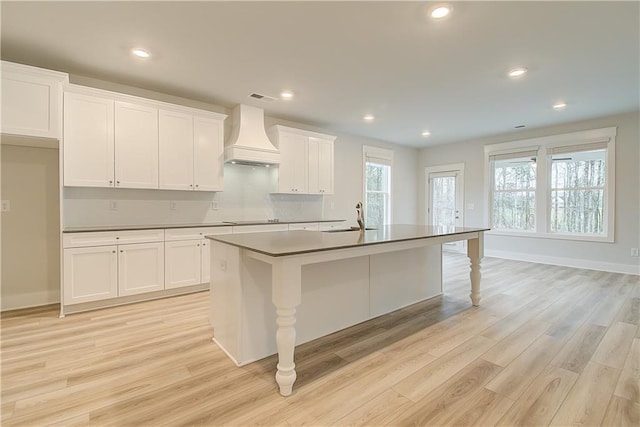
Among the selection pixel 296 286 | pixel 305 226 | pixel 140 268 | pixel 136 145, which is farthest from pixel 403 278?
pixel 136 145

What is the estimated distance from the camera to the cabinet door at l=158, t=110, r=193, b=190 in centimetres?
367

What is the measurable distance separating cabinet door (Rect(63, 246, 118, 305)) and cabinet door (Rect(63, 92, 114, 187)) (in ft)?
2.42

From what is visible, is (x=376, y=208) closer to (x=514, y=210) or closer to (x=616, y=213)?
(x=514, y=210)

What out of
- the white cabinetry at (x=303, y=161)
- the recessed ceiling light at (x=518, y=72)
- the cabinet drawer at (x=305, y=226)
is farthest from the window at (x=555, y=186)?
the cabinet drawer at (x=305, y=226)

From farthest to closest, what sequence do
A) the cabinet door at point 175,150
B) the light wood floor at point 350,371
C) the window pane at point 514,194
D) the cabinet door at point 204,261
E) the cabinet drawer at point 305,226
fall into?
the window pane at point 514,194 < the cabinet drawer at point 305,226 < the cabinet door at point 204,261 < the cabinet door at point 175,150 < the light wood floor at point 350,371

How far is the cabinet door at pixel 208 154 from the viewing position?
13.0 feet

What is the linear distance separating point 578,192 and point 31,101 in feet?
25.3

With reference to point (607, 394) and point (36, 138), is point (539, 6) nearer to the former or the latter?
point (607, 394)

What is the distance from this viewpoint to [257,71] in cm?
328

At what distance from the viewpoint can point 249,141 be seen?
4293 millimetres

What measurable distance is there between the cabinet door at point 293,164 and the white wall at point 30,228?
2740mm

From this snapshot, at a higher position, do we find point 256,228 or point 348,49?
point 348,49

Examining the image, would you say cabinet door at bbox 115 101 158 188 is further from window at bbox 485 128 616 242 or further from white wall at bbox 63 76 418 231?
window at bbox 485 128 616 242

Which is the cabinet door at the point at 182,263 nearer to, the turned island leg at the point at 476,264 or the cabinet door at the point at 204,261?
the cabinet door at the point at 204,261
